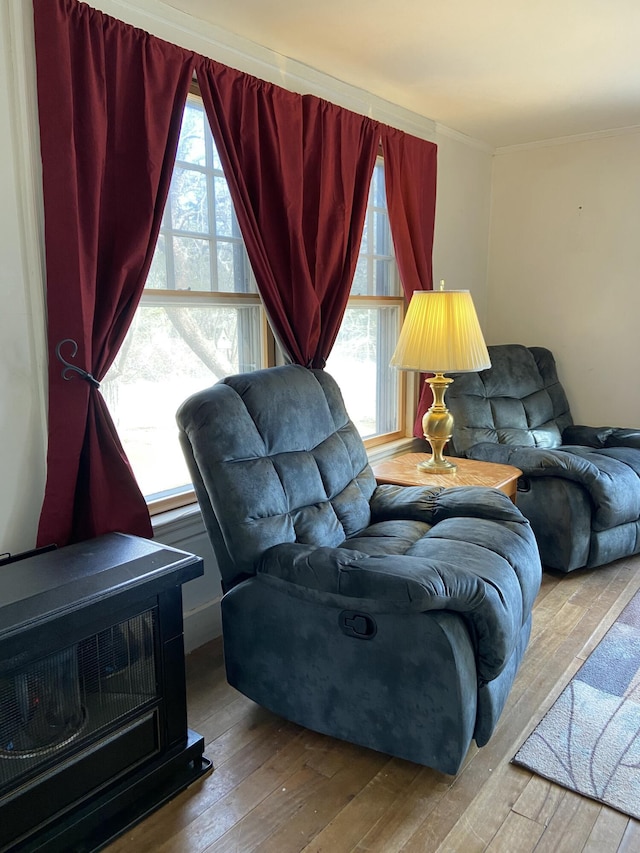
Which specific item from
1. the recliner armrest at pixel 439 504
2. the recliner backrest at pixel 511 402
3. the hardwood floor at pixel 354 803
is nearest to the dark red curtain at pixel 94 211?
the hardwood floor at pixel 354 803

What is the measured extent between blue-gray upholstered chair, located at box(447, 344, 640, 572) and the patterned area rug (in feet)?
2.26

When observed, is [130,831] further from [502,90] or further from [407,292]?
[502,90]

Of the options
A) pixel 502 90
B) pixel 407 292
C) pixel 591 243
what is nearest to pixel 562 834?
pixel 407 292

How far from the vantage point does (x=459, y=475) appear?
2.88 metres

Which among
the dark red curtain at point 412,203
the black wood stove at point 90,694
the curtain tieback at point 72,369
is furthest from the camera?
the dark red curtain at point 412,203

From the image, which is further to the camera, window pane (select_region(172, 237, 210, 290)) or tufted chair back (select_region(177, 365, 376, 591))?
window pane (select_region(172, 237, 210, 290))

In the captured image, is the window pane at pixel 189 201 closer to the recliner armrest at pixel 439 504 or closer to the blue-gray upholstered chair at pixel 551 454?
the recliner armrest at pixel 439 504

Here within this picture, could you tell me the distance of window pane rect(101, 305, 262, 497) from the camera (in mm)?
2297

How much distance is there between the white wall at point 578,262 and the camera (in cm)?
384

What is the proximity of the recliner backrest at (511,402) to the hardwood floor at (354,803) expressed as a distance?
5.41ft

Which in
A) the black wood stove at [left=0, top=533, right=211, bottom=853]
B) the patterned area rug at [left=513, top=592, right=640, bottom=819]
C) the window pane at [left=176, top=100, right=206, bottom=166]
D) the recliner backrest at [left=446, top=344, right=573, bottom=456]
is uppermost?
the window pane at [left=176, top=100, right=206, bottom=166]

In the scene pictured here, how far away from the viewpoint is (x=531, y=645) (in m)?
2.47

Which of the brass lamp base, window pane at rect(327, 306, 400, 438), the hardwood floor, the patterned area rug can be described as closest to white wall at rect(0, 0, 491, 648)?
the hardwood floor

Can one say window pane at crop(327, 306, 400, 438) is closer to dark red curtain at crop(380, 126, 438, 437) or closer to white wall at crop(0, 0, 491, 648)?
dark red curtain at crop(380, 126, 438, 437)
